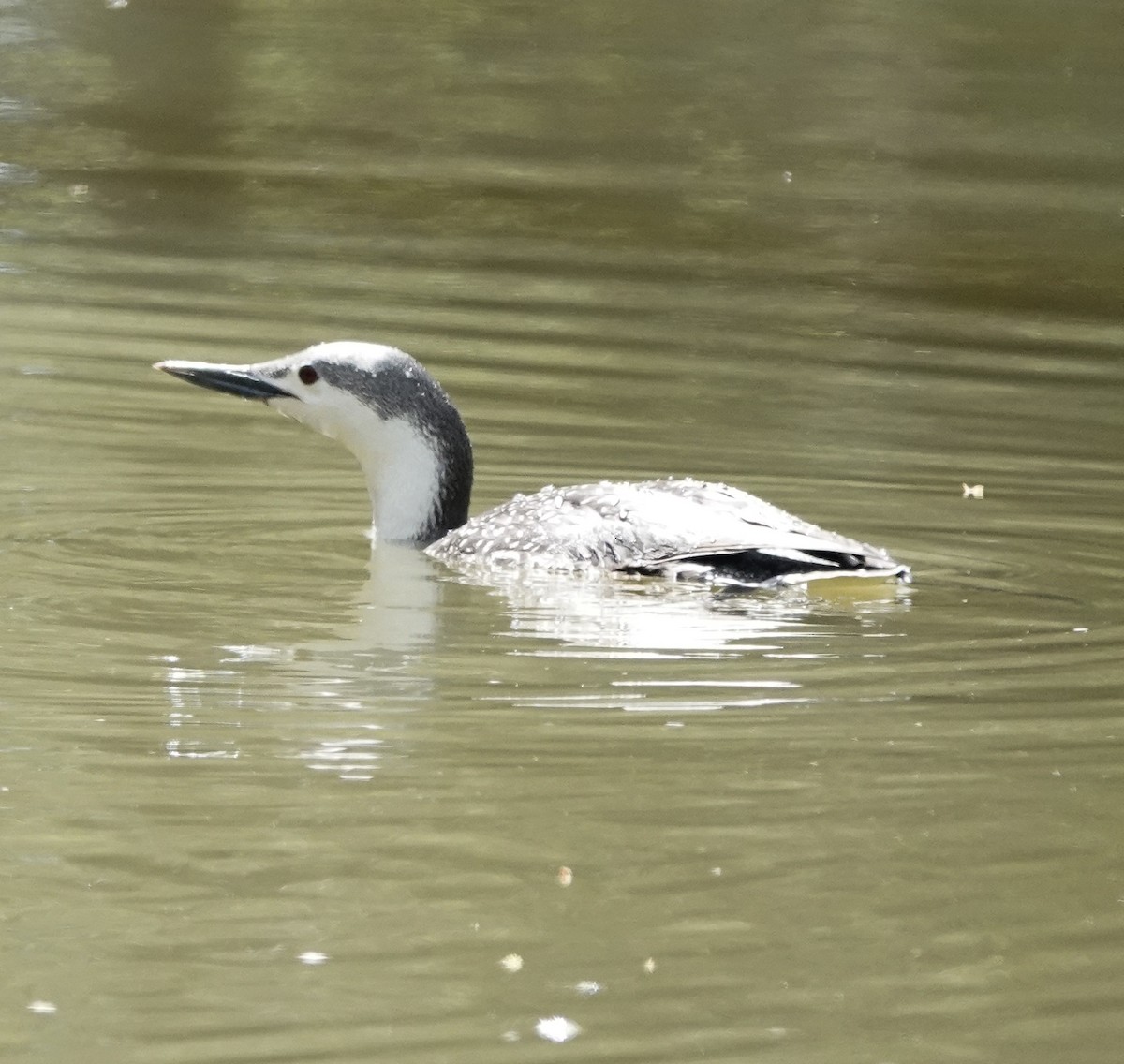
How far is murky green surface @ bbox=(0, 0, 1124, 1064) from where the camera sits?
4332 millimetres

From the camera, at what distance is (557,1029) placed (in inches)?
160

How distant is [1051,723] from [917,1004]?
175cm

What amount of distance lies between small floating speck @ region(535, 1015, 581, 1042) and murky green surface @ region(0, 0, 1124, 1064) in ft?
0.08

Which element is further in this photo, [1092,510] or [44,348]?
[44,348]

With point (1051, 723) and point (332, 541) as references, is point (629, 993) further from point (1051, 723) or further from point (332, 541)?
point (332, 541)

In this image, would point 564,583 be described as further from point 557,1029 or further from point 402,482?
point 557,1029

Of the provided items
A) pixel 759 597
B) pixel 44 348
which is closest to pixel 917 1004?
pixel 759 597

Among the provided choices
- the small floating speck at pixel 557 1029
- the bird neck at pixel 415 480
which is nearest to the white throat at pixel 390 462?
the bird neck at pixel 415 480

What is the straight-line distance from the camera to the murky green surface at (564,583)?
4332 millimetres

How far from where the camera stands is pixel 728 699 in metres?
5.96

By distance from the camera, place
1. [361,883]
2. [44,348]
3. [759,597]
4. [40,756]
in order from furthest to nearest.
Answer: [44,348]
[759,597]
[40,756]
[361,883]

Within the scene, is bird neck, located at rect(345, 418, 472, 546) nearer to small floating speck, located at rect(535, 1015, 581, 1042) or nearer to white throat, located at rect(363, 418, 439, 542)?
white throat, located at rect(363, 418, 439, 542)

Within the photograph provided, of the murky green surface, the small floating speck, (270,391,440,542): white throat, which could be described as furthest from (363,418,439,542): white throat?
the small floating speck

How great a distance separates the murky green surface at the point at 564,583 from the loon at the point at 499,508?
5.4 inches
